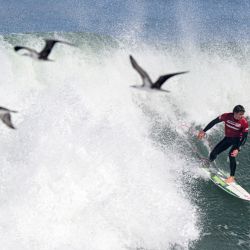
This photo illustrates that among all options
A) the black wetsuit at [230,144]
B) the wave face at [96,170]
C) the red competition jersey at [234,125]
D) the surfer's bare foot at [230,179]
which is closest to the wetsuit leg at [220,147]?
the black wetsuit at [230,144]

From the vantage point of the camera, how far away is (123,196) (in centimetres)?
966

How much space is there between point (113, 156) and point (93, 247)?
2.61m

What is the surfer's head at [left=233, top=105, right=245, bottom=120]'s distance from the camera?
1041 centimetres

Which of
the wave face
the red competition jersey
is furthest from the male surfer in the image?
the wave face

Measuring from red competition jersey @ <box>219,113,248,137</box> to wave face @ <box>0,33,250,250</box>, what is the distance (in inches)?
57.1

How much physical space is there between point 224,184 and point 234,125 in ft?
5.13

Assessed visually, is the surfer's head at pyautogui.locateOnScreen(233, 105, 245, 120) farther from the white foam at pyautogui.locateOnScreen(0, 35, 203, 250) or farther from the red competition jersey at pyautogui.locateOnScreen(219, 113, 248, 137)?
the white foam at pyautogui.locateOnScreen(0, 35, 203, 250)

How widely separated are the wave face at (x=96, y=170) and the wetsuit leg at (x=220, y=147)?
515 mm

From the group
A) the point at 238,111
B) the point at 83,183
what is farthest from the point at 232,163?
the point at 83,183

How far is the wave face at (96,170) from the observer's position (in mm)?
8789

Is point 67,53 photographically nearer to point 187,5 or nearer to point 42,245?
point 42,245

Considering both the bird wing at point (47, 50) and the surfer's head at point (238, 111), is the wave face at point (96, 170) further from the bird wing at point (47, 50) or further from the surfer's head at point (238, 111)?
the bird wing at point (47, 50)

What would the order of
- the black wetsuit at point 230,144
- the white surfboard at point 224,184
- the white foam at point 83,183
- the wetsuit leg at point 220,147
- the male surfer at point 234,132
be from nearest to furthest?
the white foam at point 83,183, the white surfboard at point 224,184, the male surfer at point 234,132, the black wetsuit at point 230,144, the wetsuit leg at point 220,147

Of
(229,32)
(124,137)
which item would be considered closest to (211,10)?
(229,32)
